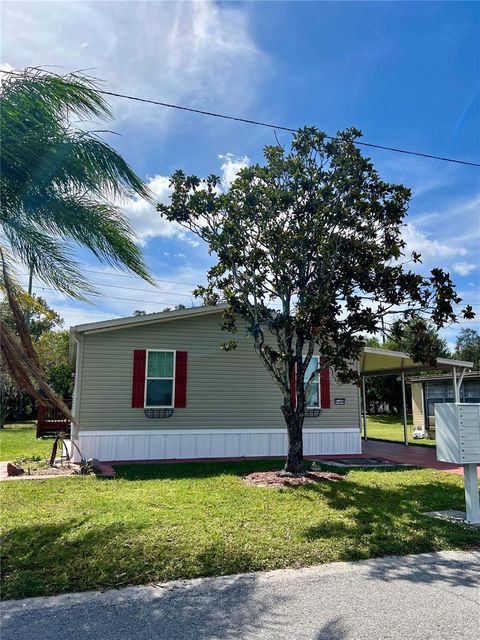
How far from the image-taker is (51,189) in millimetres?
4242

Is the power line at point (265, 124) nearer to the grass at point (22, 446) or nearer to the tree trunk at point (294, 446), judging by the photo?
the tree trunk at point (294, 446)

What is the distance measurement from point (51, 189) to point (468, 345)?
133 feet

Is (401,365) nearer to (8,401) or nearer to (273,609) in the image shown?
(273,609)

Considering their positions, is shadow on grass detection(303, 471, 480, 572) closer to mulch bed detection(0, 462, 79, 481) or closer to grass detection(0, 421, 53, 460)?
mulch bed detection(0, 462, 79, 481)

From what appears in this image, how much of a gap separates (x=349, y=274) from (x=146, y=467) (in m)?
5.57

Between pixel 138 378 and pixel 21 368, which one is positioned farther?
pixel 138 378

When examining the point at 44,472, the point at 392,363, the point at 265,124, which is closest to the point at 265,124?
the point at 265,124

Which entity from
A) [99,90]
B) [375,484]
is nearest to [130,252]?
[99,90]

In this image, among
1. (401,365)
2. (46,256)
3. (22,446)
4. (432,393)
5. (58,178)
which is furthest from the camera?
(432,393)

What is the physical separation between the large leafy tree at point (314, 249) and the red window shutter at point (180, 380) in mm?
2744

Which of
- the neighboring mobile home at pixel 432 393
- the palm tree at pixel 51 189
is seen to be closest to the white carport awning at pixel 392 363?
the neighboring mobile home at pixel 432 393

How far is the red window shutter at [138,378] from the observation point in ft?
34.9

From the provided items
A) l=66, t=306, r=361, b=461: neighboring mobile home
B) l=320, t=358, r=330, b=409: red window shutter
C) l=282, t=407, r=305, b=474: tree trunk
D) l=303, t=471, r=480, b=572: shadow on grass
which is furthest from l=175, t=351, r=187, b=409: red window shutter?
l=303, t=471, r=480, b=572: shadow on grass

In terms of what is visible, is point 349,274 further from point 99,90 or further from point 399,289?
point 99,90
